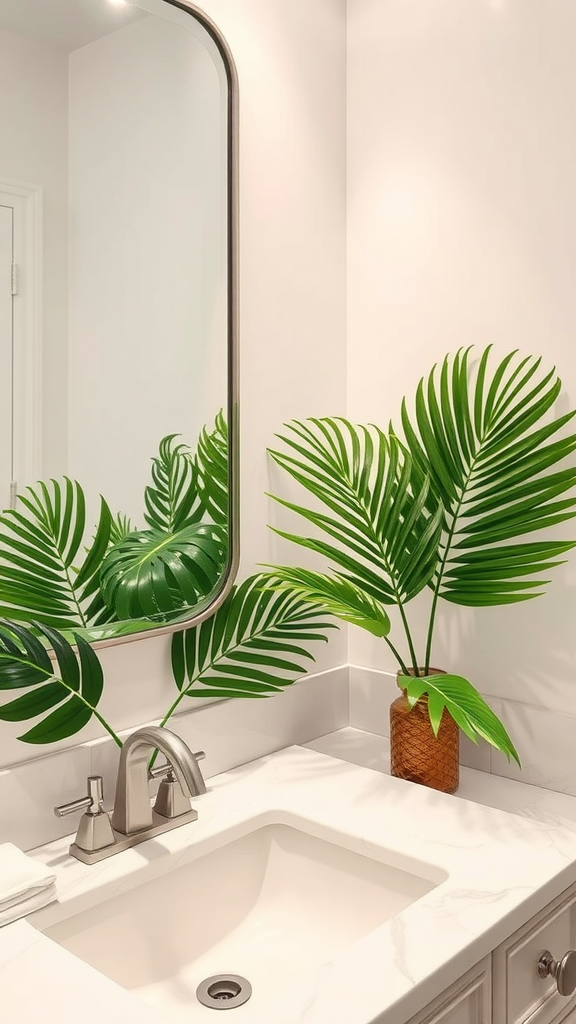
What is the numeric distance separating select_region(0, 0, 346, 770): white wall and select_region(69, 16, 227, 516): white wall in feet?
0.26

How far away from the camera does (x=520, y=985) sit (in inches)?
39.3

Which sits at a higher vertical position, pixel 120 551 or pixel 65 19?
pixel 65 19

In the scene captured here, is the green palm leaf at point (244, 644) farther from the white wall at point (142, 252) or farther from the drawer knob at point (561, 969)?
the drawer knob at point (561, 969)

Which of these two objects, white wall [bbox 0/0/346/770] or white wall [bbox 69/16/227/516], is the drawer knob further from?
white wall [bbox 69/16/227/516]

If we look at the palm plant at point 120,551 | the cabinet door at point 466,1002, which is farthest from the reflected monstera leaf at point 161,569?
the cabinet door at point 466,1002

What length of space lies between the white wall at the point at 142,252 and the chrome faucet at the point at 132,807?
32cm

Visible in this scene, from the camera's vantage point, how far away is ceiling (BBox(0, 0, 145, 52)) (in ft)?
3.49

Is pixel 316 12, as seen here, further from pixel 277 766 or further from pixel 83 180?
pixel 277 766

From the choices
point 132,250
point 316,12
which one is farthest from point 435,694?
point 316,12

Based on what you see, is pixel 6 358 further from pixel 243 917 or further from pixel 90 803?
pixel 243 917

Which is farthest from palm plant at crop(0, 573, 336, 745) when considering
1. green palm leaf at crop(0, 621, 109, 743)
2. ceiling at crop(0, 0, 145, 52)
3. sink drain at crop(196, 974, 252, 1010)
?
ceiling at crop(0, 0, 145, 52)

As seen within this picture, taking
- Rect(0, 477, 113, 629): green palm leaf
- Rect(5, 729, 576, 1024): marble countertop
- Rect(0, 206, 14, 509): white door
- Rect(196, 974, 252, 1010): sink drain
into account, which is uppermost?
Rect(0, 206, 14, 509): white door

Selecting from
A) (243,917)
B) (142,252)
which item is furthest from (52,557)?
(243,917)

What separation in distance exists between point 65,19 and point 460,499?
0.87 metres
